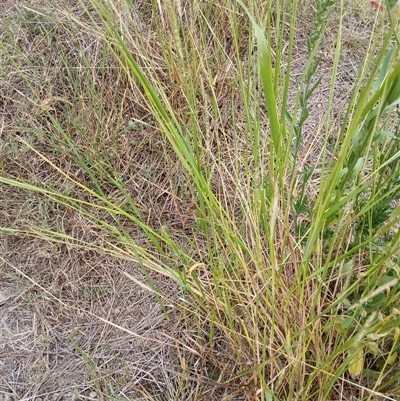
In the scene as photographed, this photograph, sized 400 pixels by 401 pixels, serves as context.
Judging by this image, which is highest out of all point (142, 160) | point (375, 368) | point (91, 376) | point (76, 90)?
point (76, 90)

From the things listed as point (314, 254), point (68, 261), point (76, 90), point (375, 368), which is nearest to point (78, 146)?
point (76, 90)

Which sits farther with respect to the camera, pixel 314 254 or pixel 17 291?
pixel 17 291

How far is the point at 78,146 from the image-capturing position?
1307 mm

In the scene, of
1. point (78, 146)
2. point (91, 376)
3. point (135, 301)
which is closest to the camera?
point (91, 376)

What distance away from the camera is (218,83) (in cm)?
135

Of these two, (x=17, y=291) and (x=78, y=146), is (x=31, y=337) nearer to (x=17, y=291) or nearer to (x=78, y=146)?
(x=17, y=291)

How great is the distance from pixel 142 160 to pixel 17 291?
518 millimetres

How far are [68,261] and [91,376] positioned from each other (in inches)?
12.7

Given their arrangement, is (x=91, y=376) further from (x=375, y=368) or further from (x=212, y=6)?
(x=212, y=6)

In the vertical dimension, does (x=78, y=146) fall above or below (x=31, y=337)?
above

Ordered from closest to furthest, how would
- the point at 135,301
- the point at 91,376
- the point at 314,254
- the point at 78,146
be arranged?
the point at 314,254 → the point at 91,376 → the point at 135,301 → the point at 78,146

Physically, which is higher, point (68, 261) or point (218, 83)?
Result: point (218, 83)

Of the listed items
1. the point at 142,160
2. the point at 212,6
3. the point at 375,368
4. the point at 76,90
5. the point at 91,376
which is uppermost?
the point at 212,6

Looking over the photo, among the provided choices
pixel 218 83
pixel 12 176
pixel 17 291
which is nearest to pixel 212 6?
pixel 218 83
